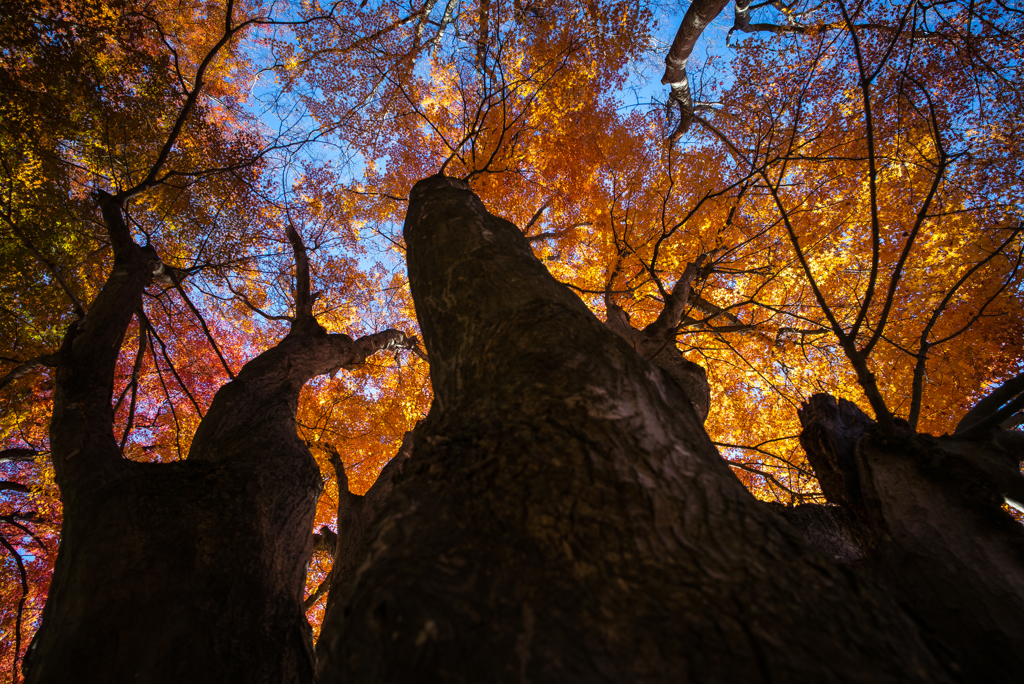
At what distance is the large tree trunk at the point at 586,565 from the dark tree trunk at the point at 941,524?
24.0 inches

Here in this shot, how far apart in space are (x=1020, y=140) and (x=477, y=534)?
306 inches

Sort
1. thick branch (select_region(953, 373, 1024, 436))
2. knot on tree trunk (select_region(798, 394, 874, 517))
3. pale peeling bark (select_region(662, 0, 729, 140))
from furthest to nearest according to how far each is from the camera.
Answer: pale peeling bark (select_region(662, 0, 729, 140)) → knot on tree trunk (select_region(798, 394, 874, 517)) → thick branch (select_region(953, 373, 1024, 436))

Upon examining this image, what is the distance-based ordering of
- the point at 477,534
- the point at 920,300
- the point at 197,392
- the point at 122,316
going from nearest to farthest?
the point at 477,534 → the point at 122,316 → the point at 920,300 → the point at 197,392

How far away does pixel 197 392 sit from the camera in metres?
7.88

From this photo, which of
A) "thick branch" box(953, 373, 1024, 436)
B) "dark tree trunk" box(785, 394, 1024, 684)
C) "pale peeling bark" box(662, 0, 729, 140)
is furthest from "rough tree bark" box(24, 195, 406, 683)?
"pale peeling bark" box(662, 0, 729, 140)

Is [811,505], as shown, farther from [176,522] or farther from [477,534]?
[176,522]

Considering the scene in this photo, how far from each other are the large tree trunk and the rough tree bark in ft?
3.69

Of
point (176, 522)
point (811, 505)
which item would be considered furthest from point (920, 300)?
point (176, 522)

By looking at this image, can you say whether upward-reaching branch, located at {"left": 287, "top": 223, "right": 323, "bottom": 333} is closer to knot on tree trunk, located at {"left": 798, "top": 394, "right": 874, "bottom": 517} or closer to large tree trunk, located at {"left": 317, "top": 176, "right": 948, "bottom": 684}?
large tree trunk, located at {"left": 317, "top": 176, "right": 948, "bottom": 684}

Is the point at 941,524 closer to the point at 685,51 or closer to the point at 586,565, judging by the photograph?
the point at 586,565

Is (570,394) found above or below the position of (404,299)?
below

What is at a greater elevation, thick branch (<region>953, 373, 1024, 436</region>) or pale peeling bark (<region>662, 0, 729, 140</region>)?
pale peeling bark (<region>662, 0, 729, 140</region>)

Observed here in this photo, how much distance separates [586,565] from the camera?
0.76m

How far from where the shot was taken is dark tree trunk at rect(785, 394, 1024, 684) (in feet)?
4.01
